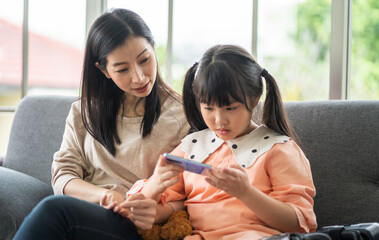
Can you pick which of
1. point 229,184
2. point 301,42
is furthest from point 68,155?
point 301,42

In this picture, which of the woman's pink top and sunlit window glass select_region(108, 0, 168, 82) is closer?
the woman's pink top

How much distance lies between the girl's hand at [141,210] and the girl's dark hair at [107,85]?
39cm

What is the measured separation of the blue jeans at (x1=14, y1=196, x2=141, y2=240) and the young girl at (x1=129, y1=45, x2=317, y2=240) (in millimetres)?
152

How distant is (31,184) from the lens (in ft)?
6.05

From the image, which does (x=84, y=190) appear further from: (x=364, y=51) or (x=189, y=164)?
(x=364, y=51)

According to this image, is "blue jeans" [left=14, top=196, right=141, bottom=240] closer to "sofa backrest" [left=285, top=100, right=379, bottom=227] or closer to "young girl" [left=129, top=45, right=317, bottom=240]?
"young girl" [left=129, top=45, right=317, bottom=240]

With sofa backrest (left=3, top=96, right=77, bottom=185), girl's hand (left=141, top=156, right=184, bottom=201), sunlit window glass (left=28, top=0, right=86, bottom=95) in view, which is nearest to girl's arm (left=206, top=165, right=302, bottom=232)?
girl's hand (left=141, top=156, right=184, bottom=201)

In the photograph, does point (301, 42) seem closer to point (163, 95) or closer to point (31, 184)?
point (163, 95)

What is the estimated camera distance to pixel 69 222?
120cm

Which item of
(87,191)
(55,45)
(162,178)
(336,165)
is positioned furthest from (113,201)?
(55,45)

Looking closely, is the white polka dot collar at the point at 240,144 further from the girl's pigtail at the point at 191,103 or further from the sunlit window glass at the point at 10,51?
the sunlit window glass at the point at 10,51

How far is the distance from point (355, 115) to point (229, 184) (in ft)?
2.22

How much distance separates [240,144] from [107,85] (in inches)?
23.9

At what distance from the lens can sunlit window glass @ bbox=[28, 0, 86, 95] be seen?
9.58 ft
